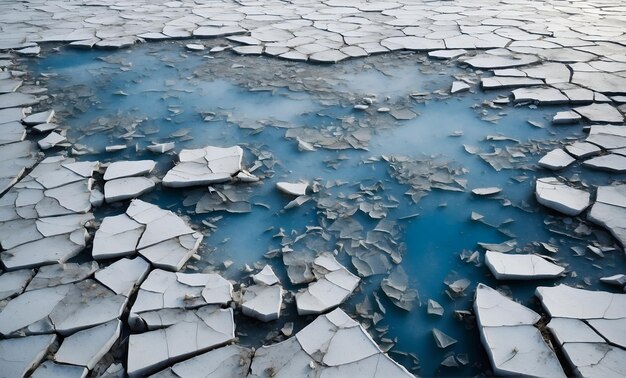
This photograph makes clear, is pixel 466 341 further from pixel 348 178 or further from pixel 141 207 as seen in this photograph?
pixel 141 207

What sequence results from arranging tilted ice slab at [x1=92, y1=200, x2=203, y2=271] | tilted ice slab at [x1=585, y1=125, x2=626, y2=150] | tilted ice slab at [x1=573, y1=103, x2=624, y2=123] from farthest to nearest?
tilted ice slab at [x1=573, y1=103, x2=624, y2=123] → tilted ice slab at [x1=585, y1=125, x2=626, y2=150] → tilted ice slab at [x1=92, y1=200, x2=203, y2=271]

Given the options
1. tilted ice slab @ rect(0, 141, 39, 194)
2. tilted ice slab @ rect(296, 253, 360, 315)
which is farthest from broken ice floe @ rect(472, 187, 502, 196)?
tilted ice slab @ rect(0, 141, 39, 194)

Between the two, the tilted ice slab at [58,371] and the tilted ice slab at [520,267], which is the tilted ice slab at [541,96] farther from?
the tilted ice slab at [58,371]

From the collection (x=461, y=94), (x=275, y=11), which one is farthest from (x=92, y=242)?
(x=275, y=11)

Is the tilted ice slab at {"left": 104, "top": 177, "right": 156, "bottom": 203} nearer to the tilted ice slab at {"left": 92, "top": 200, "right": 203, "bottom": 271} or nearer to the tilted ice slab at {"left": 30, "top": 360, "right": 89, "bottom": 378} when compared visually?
the tilted ice slab at {"left": 92, "top": 200, "right": 203, "bottom": 271}

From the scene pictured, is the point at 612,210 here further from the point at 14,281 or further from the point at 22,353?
the point at 14,281

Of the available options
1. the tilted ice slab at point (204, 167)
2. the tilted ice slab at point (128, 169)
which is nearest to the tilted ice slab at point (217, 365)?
the tilted ice slab at point (204, 167)

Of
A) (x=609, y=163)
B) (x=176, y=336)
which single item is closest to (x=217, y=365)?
(x=176, y=336)
